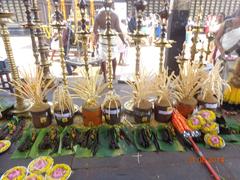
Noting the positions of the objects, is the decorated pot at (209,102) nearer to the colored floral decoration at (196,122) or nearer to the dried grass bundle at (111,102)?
the colored floral decoration at (196,122)

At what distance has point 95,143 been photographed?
1.42 m

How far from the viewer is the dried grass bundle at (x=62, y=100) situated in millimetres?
1452

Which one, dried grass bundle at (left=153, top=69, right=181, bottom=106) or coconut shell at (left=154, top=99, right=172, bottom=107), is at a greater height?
dried grass bundle at (left=153, top=69, right=181, bottom=106)

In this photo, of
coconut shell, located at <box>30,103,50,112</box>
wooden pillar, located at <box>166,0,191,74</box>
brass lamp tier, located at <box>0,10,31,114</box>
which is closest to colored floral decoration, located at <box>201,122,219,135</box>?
coconut shell, located at <box>30,103,50,112</box>

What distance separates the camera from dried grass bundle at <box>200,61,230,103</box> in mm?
1515

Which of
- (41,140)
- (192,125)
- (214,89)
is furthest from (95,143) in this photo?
(214,89)

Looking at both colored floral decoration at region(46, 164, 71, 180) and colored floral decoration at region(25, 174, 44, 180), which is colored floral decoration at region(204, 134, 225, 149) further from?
colored floral decoration at region(25, 174, 44, 180)

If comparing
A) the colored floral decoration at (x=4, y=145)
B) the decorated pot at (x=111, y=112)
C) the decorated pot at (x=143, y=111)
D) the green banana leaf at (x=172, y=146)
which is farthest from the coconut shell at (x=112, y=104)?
the colored floral decoration at (x=4, y=145)

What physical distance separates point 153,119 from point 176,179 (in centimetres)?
56

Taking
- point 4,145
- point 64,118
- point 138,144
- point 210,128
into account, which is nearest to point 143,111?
point 138,144

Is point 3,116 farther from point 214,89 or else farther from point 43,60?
point 214,89

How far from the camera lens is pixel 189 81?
4.99 ft

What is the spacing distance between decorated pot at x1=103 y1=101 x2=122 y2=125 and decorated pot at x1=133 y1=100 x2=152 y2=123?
0.14 metres

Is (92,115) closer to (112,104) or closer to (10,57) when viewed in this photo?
(112,104)
